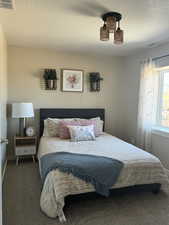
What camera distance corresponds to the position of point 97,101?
4457 mm

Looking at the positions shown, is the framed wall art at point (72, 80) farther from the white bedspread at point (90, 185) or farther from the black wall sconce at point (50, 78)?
the white bedspread at point (90, 185)

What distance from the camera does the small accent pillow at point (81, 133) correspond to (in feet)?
10.9

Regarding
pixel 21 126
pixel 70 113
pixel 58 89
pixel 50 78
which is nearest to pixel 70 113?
pixel 70 113

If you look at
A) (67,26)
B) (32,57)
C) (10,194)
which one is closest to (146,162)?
(10,194)

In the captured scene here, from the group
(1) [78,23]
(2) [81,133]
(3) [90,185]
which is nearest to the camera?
(3) [90,185]

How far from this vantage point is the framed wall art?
13.6ft

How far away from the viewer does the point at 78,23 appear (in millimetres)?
2547

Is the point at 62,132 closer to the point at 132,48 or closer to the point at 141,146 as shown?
the point at 141,146

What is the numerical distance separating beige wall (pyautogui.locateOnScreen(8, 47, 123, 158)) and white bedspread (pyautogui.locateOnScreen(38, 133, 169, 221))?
4.21ft

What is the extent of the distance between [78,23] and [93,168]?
1979 mm

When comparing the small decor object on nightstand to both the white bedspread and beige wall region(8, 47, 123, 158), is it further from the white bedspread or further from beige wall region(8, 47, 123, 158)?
the white bedspread

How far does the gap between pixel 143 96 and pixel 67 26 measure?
1.98 meters

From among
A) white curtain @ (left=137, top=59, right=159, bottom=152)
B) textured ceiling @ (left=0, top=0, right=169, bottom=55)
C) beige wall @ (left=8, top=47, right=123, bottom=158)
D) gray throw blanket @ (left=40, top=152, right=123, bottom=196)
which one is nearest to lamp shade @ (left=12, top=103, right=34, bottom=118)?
beige wall @ (left=8, top=47, right=123, bottom=158)

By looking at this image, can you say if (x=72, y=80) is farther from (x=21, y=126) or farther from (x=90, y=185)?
(x=90, y=185)
